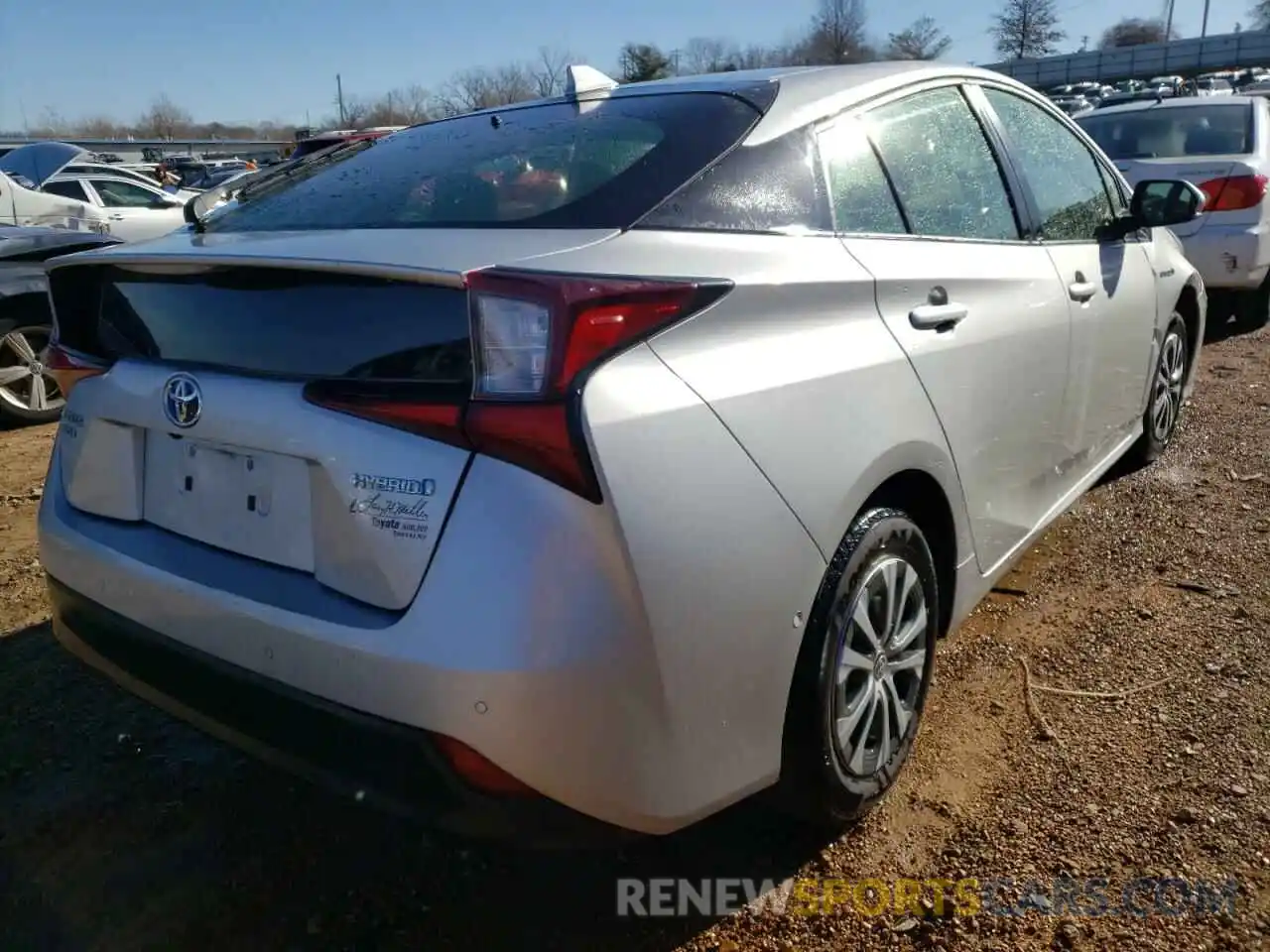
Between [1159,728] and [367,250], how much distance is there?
7.46ft

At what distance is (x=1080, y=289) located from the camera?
10.7 ft

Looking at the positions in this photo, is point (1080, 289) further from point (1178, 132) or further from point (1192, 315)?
point (1178, 132)

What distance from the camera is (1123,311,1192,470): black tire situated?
4.43 metres

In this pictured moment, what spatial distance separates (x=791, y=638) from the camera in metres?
1.96

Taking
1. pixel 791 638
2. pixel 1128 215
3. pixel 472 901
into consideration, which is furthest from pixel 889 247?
pixel 1128 215

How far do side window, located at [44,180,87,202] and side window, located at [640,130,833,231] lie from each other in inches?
451

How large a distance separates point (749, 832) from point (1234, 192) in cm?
644

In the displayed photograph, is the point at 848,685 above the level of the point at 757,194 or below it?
below

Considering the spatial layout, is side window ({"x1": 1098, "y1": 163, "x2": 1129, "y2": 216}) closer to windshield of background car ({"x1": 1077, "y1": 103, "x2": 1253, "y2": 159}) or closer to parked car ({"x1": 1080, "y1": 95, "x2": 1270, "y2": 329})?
parked car ({"x1": 1080, "y1": 95, "x2": 1270, "y2": 329})

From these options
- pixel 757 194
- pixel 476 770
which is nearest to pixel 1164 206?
pixel 757 194

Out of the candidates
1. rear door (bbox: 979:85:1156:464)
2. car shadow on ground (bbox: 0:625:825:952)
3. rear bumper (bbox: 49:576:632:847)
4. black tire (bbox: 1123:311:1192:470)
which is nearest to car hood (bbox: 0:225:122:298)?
car shadow on ground (bbox: 0:625:825:952)

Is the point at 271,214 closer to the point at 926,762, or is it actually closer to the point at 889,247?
the point at 889,247

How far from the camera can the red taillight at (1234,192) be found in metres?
6.92

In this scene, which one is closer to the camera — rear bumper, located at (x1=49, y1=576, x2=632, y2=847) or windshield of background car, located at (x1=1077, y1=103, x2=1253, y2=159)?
rear bumper, located at (x1=49, y1=576, x2=632, y2=847)
